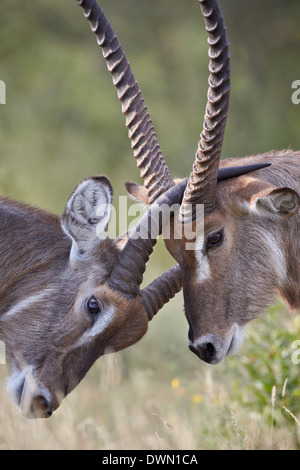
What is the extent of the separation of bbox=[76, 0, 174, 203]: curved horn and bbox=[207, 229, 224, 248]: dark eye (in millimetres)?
562

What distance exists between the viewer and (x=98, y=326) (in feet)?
18.7

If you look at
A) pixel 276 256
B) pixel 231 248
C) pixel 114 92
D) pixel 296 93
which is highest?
pixel 231 248

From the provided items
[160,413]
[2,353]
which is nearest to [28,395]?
[2,353]

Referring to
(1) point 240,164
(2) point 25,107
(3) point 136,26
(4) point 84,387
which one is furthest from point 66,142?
(1) point 240,164

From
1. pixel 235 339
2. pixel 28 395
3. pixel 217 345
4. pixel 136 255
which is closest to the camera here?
pixel 28 395

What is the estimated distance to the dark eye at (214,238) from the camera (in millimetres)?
6062

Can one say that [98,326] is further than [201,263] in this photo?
No

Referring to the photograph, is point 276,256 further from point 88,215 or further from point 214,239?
point 88,215

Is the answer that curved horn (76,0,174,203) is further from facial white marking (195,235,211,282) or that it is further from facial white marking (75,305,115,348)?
facial white marking (75,305,115,348)

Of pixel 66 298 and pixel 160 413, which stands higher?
pixel 66 298

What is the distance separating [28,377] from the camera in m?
5.71

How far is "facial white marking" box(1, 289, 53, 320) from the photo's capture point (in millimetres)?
5859

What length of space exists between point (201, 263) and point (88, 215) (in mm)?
930

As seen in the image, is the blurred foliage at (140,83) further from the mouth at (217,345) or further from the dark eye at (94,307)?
the dark eye at (94,307)
